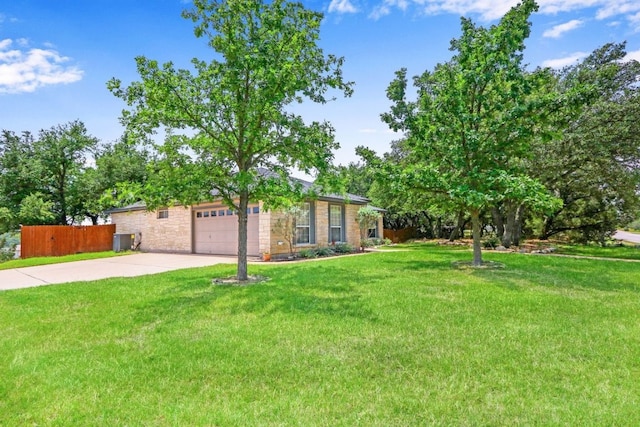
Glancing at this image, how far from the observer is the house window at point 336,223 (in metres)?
16.8

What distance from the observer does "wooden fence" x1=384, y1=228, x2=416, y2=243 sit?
28.8 metres

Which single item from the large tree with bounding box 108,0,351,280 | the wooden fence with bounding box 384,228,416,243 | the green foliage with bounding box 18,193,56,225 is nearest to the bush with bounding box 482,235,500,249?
the wooden fence with bounding box 384,228,416,243

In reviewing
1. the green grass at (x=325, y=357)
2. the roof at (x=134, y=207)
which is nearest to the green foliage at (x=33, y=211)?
the roof at (x=134, y=207)

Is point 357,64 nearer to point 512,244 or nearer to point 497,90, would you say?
point 497,90

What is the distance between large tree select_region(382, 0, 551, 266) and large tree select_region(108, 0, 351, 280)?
285 cm

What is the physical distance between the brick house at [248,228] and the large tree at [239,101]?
18.2 feet

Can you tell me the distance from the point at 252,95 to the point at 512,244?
16.4m

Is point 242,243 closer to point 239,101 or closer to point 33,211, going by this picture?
point 239,101

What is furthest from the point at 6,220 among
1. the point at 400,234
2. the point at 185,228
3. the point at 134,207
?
the point at 400,234

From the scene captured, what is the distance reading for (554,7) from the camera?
994 cm

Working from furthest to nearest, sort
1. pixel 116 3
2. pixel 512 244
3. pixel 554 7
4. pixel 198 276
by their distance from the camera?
pixel 512 244, pixel 554 7, pixel 198 276, pixel 116 3

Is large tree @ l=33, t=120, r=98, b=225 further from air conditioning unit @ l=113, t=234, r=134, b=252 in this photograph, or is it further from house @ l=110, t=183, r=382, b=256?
house @ l=110, t=183, r=382, b=256

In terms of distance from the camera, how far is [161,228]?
19047 mm

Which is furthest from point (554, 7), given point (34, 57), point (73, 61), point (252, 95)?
point (34, 57)
